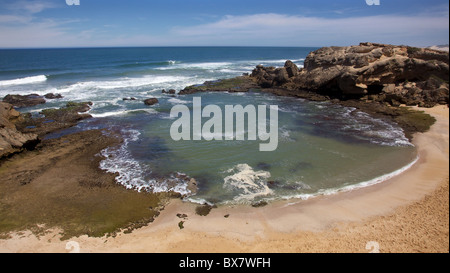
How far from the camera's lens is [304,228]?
401 inches

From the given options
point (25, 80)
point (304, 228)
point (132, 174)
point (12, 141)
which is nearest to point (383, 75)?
point (304, 228)

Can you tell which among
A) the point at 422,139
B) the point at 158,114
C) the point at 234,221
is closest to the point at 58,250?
the point at 234,221

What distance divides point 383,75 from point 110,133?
85.9ft

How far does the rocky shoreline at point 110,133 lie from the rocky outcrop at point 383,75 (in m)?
0.08

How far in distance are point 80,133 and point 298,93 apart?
23.7 m

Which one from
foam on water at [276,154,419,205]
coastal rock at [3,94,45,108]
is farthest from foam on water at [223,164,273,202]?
coastal rock at [3,94,45,108]

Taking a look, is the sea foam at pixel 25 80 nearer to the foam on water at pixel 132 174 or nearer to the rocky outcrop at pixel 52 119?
the rocky outcrop at pixel 52 119

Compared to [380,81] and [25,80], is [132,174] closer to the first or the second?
[380,81]

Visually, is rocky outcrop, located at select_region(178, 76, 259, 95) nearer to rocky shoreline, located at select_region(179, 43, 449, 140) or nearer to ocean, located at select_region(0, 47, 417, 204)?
rocky shoreline, located at select_region(179, 43, 449, 140)

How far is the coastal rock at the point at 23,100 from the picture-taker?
89.7 ft

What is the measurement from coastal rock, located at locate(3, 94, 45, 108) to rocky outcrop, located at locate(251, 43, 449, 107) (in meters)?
30.1

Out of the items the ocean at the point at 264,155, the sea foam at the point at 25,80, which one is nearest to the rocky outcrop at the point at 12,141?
the ocean at the point at 264,155

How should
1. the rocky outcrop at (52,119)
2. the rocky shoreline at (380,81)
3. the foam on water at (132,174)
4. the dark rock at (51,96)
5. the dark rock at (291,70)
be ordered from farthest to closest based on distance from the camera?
the dark rock at (291,70)
the dark rock at (51,96)
the rocky shoreline at (380,81)
the rocky outcrop at (52,119)
the foam on water at (132,174)

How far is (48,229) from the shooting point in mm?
10141
